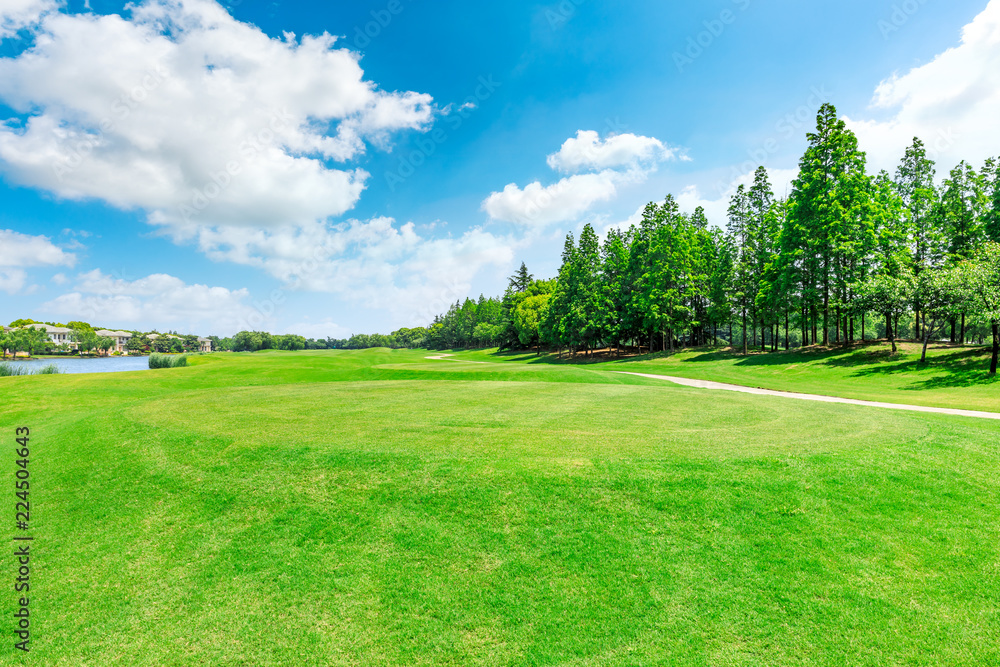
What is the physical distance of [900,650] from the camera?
4.40m

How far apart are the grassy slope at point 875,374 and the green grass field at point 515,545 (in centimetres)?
1337

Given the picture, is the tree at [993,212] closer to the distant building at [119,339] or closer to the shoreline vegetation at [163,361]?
the shoreline vegetation at [163,361]

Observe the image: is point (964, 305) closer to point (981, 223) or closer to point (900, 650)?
point (981, 223)

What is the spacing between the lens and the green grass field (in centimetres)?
459

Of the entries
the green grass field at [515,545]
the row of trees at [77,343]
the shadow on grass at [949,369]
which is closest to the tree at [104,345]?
the row of trees at [77,343]

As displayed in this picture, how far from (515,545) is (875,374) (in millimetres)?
32420

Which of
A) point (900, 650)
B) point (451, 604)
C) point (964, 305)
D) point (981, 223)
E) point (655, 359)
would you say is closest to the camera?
point (900, 650)

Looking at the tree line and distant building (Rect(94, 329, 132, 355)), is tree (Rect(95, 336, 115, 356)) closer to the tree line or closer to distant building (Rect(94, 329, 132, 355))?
distant building (Rect(94, 329, 132, 355))

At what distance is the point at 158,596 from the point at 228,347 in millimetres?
182543

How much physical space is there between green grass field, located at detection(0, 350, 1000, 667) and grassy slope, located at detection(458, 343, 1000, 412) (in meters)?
13.4

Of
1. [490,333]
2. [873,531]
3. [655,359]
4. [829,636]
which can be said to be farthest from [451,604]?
[490,333]

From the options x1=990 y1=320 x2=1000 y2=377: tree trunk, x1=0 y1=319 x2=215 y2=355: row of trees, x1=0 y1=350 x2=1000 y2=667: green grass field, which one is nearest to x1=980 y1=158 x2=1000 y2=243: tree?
x1=990 y1=320 x2=1000 y2=377: tree trunk

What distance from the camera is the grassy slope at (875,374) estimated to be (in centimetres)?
2058

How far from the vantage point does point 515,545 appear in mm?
5844
